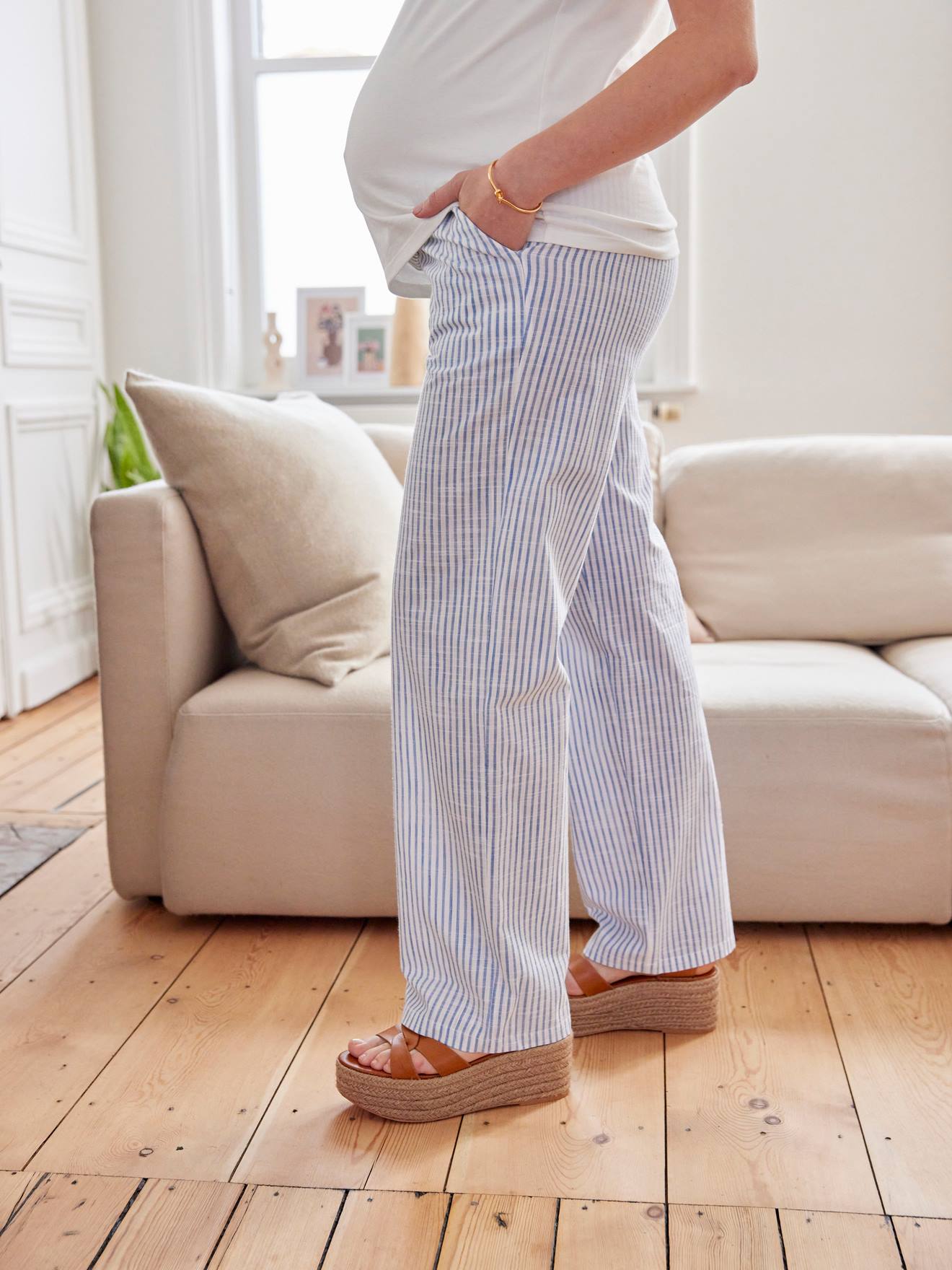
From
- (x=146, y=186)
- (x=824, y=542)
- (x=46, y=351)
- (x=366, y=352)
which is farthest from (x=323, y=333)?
(x=824, y=542)

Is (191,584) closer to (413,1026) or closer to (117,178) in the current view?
(413,1026)

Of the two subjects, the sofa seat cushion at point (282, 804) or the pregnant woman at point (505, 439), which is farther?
the sofa seat cushion at point (282, 804)

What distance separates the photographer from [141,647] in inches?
66.1

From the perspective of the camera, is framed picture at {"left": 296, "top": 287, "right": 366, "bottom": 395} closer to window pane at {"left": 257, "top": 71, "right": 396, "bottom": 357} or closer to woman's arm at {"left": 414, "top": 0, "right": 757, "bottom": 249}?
window pane at {"left": 257, "top": 71, "right": 396, "bottom": 357}

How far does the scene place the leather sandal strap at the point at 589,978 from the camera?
1380mm

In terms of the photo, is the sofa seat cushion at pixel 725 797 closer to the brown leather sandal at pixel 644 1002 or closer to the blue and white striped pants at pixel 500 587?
the brown leather sandal at pixel 644 1002

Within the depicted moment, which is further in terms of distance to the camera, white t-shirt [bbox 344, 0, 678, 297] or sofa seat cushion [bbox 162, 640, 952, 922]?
sofa seat cushion [bbox 162, 640, 952, 922]

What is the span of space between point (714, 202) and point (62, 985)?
2.82 m

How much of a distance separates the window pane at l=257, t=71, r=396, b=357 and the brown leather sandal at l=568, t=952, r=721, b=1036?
9.22 ft

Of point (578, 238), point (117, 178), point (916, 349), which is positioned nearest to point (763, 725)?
point (578, 238)

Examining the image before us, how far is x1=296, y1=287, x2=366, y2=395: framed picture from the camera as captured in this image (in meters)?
3.73

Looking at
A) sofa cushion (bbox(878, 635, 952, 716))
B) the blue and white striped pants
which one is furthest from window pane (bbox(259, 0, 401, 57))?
the blue and white striped pants

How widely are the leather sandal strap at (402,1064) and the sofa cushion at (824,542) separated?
104 centimetres

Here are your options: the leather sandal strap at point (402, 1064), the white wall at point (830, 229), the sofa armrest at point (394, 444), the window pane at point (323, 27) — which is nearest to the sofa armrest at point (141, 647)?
the sofa armrest at point (394, 444)
